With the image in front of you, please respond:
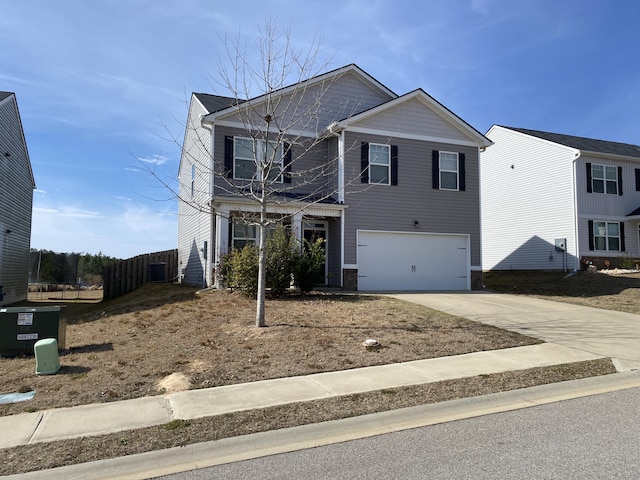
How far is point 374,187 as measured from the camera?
17.3 meters

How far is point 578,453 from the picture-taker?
13.9ft

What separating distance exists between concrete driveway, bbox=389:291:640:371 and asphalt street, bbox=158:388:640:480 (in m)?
3.01

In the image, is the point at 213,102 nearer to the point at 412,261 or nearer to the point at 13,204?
the point at 412,261

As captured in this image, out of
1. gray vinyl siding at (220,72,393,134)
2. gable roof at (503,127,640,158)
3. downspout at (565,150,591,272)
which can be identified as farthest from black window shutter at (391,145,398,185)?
gable roof at (503,127,640,158)

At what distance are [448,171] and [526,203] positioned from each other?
9.06 m

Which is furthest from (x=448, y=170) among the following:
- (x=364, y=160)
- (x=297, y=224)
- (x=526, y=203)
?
(x=526, y=203)

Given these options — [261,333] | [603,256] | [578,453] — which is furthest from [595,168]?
[578,453]

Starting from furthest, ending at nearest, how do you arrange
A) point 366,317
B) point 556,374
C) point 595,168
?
point 595,168 < point 366,317 < point 556,374

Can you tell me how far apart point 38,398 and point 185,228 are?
53.2ft

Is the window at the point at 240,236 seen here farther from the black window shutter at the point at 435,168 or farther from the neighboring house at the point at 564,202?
the neighboring house at the point at 564,202

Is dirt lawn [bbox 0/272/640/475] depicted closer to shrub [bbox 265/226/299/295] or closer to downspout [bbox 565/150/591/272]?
shrub [bbox 265/226/299/295]

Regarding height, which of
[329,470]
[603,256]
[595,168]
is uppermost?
[595,168]

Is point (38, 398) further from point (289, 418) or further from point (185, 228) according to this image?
point (185, 228)

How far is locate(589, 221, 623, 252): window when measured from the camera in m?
22.9
